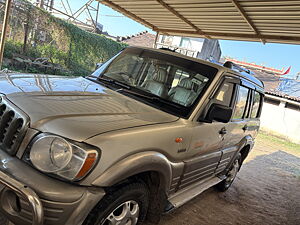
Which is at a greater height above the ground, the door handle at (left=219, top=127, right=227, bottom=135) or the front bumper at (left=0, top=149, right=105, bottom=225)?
the door handle at (left=219, top=127, right=227, bottom=135)

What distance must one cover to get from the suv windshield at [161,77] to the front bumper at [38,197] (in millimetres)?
1404

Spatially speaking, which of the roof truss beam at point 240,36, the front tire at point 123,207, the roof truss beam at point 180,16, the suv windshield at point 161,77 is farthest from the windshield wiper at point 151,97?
the roof truss beam at point 240,36

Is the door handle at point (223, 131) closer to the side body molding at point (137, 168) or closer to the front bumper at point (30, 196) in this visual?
the side body molding at point (137, 168)

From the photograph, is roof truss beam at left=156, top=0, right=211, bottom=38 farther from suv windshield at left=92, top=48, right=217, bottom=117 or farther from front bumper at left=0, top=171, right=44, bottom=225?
front bumper at left=0, top=171, right=44, bottom=225

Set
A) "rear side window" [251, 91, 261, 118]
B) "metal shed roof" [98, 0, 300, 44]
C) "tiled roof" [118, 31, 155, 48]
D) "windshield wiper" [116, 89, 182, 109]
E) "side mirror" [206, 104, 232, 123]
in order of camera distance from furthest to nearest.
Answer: "tiled roof" [118, 31, 155, 48] < "metal shed roof" [98, 0, 300, 44] < "rear side window" [251, 91, 261, 118] < "windshield wiper" [116, 89, 182, 109] < "side mirror" [206, 104, 232, 123]

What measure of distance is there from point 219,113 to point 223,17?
425 cm

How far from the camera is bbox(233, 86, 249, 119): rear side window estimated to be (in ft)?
13.3

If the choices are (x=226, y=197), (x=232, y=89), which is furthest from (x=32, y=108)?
(x=226, y=197)

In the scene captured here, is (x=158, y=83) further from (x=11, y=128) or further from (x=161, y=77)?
(x=11, y=128)

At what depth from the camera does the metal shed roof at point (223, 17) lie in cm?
519

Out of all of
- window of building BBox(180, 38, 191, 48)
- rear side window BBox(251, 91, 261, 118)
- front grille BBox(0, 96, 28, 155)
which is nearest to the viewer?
front grille BBox(0, 96, 28, 155)

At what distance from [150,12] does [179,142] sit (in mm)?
5529

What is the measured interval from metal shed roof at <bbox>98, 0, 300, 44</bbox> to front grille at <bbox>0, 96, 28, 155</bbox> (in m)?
4.61

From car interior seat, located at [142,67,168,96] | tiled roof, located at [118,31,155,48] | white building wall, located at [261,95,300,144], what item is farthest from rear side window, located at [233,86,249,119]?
tiled roof, located at [118,31,155,48]
